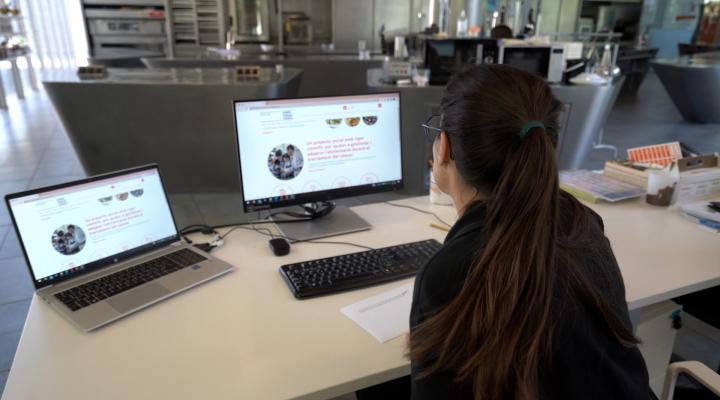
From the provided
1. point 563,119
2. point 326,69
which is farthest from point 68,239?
point 326,69

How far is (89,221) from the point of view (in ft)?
3.98

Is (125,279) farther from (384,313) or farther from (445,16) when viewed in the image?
(445,16)

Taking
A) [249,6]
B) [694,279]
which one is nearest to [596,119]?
[694,279]

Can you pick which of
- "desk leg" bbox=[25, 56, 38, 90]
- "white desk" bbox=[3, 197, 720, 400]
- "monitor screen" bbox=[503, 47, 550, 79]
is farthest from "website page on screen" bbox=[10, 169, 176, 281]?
"desk leg" bbox=[25, 56, 38, 90]

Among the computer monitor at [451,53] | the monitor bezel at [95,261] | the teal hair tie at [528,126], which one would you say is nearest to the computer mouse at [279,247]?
the monitor bezel at [95,261]

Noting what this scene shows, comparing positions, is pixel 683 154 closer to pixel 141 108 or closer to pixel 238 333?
pixel 238 333

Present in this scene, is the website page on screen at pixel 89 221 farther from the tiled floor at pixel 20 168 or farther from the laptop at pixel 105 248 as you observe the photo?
the tiled floor at pixel 20 168

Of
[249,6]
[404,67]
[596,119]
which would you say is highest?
[249,6]

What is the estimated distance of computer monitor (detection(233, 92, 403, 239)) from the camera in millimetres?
1478

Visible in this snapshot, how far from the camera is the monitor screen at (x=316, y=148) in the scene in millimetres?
1477

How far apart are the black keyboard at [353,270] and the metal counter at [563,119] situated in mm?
1984

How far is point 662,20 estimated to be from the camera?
9.55 meters

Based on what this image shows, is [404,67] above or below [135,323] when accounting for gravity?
above

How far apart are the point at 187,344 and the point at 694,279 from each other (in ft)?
4.18
